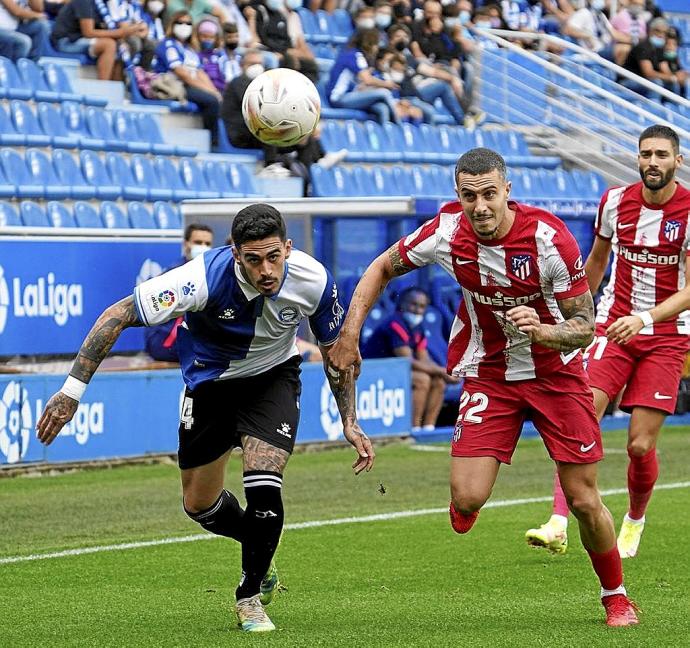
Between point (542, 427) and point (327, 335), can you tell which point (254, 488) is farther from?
point (542, 427)

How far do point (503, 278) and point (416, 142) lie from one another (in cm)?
1371

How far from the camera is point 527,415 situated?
6461 mm

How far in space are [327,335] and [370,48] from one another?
43.8ft

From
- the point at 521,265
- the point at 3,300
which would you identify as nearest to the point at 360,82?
the point at 3,300

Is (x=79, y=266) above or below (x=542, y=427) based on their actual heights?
below

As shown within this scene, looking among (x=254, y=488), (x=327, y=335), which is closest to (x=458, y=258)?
(x=327, y=335)

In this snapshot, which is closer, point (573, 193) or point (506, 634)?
point (506, 634)

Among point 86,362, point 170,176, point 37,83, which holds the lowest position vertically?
point 170,176

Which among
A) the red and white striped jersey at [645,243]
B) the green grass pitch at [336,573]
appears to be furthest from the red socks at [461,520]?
the red and white striped jersey at [645,243]

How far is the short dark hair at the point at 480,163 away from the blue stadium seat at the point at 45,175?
943 centimetres

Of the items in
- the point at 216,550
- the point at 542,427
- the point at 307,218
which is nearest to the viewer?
the point at 542,427

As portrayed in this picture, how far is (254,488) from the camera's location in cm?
601

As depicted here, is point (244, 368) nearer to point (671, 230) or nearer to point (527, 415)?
point (527, 415)

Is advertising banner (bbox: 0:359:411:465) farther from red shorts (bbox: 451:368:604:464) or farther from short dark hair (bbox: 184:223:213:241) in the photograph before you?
red shorts (bbox: 451:368:604:464)
